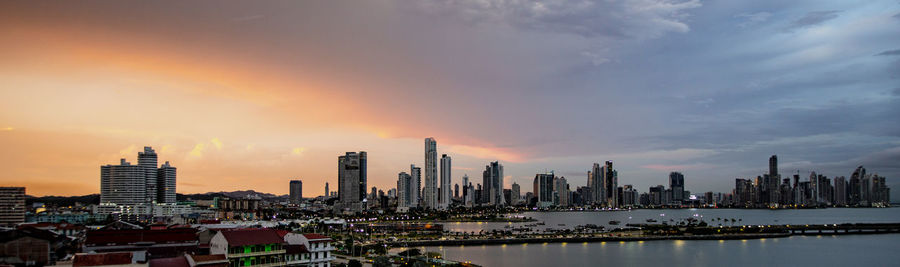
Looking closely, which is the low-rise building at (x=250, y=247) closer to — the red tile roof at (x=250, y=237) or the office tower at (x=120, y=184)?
the red tile roof at (x=250, y=237)

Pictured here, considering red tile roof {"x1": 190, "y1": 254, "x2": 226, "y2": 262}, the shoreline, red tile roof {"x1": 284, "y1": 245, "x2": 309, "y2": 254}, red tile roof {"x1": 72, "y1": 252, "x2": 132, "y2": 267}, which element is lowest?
the shoreline

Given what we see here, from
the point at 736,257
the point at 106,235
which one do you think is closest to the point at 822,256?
the point at 736,257

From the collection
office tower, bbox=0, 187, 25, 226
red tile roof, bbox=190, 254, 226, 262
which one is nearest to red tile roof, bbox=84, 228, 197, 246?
red tile roof, bbox=190, 254, 226, 262

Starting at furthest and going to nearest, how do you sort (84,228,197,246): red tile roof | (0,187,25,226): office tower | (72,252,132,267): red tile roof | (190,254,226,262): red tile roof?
(0,187,25,226): office tower < (84,228,197,246): red tile roof < (190,254,226,262): red tile roof < (72,252,132,267): red tile roof

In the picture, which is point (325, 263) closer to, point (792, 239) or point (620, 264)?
point (620, 264)

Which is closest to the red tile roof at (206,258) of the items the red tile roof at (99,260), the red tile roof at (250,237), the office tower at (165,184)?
the red tile roof at (99,260)

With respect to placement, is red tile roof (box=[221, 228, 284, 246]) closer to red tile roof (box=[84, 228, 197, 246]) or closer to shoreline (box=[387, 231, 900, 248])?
red tile roof (box=[84, 228, 197, 246])
